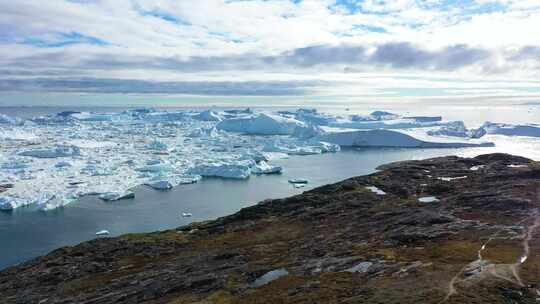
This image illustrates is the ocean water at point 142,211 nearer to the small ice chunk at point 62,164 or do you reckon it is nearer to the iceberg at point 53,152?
the small ice chunk at point 62,164

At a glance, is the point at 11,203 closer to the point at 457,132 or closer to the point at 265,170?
the point at 265,170

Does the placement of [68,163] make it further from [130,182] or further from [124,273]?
[124,273]

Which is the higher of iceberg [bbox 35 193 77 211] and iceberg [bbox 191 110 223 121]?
iceberg [bbox 191 110 223 121]

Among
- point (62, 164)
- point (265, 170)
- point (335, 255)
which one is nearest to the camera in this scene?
point (335, 255)

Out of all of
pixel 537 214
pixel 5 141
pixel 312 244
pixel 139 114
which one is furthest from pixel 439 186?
pixel 139 114

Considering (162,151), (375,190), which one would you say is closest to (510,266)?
(375,190)

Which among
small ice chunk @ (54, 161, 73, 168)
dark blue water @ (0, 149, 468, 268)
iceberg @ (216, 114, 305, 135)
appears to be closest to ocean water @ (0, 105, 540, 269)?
dark blue water @ (0, 149, 468, 268)

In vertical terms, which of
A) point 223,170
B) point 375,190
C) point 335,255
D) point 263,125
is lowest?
point 223,170

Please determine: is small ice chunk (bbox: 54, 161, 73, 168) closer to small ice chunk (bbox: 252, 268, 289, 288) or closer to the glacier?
the glacier
